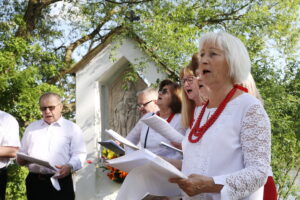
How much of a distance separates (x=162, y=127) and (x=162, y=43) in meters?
5.19

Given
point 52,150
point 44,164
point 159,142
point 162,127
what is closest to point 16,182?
point 52,150

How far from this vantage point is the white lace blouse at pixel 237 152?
6.99 feet

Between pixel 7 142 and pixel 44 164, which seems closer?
pixel 44 164

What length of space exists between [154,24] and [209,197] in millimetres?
6751

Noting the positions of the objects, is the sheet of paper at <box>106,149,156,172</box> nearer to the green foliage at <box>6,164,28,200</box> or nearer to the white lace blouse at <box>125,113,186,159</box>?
the white lace blouse at <box>125,113,186,159</box>

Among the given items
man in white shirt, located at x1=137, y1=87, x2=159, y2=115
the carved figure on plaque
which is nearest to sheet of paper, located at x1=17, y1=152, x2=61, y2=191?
man in white shirt, located at x1=137, y1=87, x2=159, y2=115

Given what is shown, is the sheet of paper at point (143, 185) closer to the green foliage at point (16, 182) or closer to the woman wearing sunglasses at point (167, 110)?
the woman wearing sunglasses at point (167, 110)

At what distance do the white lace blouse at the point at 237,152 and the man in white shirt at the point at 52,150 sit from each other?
3.50 metres

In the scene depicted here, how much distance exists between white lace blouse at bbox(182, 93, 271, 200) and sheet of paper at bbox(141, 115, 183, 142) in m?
1.00

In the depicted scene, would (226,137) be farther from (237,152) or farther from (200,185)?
(200,185)

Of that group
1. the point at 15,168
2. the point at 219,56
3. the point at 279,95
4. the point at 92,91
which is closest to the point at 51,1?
the point at 92,91

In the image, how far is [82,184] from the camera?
28.9 feet

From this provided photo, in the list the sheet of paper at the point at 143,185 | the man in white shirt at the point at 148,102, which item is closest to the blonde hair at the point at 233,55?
the sheet of paper at the point at 143,185

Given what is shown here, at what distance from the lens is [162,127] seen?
3.46 m
